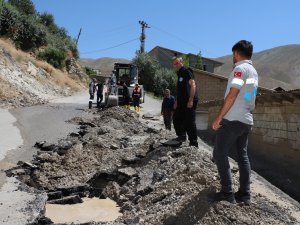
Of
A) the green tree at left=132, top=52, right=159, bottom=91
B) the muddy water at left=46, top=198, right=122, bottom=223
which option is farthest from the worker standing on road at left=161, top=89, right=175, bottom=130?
the green tree at left=132, top=52, right=159, bottom=91

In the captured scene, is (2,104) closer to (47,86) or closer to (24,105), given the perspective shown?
(24,105)

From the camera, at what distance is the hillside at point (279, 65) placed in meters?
84.3

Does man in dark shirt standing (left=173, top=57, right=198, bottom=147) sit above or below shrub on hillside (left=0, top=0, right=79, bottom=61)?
below

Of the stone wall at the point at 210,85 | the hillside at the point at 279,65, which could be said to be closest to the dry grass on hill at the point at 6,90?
the stone wall at the point at 210,85

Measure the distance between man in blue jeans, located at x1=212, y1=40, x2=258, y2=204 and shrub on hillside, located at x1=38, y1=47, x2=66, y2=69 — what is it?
3556 cm

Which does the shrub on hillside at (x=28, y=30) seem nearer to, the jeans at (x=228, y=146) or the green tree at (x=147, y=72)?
the green tree at (x=147, y=72)

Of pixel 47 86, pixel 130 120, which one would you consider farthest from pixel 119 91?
pixel 47 86

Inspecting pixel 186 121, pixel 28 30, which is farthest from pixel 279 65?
pixel 186 121

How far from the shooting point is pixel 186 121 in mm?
8484

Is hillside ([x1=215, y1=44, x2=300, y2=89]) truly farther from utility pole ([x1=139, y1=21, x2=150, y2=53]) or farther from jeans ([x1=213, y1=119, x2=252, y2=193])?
jeans ([x1=213, y1=119, x2=252, y2=193])

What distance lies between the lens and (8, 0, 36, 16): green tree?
43066 mm

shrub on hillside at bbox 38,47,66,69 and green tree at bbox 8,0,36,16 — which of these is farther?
green tree at bbox 8,0,36,16

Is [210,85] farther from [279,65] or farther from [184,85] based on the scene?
[279,65]

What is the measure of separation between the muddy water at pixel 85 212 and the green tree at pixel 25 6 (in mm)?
38274
